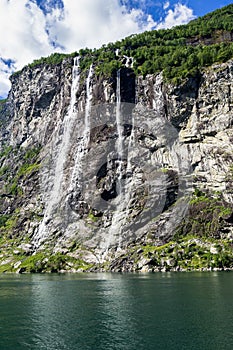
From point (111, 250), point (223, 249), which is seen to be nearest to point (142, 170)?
point (111, 250)

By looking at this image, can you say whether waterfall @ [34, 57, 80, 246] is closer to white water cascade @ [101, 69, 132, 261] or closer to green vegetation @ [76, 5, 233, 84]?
green vegetation @ [76, 5, 233, 84]

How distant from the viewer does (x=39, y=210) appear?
15650 cm

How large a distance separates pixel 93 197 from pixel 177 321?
105940 mm

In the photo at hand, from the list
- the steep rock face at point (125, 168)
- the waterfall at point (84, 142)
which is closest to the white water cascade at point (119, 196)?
the steep rock face at point (125, 168)

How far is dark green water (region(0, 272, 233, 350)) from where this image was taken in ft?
103

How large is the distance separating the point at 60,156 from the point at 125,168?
125 feet

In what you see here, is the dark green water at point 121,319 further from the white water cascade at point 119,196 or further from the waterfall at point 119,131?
the waterfall at point 119,131

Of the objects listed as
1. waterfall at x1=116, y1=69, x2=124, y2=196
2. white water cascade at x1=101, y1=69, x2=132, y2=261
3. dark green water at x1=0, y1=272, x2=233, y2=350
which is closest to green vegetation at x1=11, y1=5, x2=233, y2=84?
waterfall at x1=116, y1=69, x2=124, y2=196

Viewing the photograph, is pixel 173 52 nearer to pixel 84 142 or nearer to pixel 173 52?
pixel 173 52

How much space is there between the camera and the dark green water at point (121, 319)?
31.2m

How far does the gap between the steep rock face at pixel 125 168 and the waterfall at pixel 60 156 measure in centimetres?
57

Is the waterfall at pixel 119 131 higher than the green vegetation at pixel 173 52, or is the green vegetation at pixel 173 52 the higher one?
the green vegetation at pixel 173 52

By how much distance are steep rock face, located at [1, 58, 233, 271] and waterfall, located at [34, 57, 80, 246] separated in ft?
1.86

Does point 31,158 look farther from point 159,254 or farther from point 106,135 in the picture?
point 159,254
